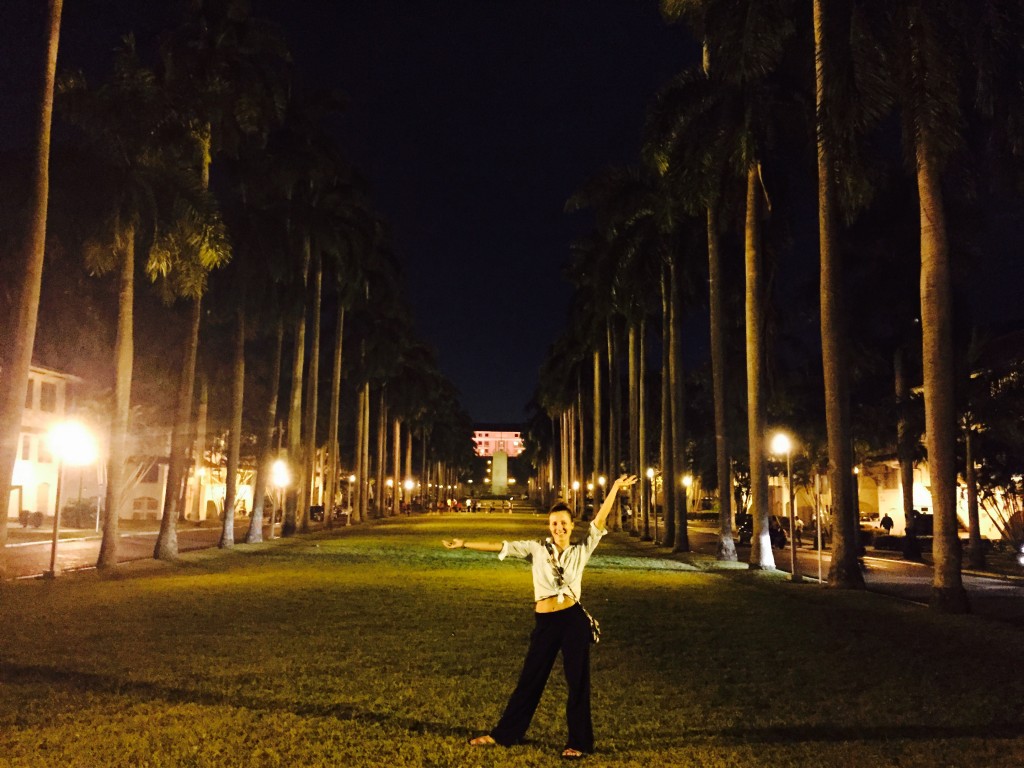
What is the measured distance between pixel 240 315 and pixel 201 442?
2712cm

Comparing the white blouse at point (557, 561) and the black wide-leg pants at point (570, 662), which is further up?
the white blouse at point (557, 561)

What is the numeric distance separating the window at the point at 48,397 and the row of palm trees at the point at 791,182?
29323 mm

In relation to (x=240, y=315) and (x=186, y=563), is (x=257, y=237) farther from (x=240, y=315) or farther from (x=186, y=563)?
(x=186, y=563)

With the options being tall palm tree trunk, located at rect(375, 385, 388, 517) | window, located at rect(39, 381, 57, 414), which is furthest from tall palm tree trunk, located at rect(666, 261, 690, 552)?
tall palm tree trunk, located at rect(375, 385, 388, 517)

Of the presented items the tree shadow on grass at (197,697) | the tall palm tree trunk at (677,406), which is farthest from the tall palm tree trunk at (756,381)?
the tree shadow on grass at (197,697)

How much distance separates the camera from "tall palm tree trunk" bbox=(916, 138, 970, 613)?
16.2 metres

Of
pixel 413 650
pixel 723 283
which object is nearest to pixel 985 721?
pixel 413 650

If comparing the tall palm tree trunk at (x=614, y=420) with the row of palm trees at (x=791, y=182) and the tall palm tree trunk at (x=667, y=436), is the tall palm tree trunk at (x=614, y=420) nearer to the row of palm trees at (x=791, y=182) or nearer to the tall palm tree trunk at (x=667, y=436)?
the row of palm trees at (x=791, y=182)

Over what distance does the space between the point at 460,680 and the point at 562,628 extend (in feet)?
10.4

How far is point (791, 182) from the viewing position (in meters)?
26.0

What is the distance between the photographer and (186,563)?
2520 centimetres

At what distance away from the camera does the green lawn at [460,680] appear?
22.7 ft

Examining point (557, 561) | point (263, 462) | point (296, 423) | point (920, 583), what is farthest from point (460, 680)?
point (296, 423)

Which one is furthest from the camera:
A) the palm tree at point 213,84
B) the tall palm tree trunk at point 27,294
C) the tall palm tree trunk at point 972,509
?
the tall palm tree trunk at point 972,509
